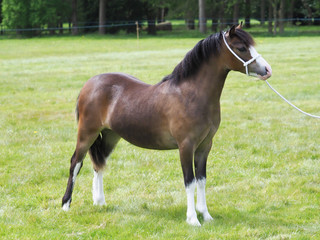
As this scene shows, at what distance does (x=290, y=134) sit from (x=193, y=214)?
15.7ft

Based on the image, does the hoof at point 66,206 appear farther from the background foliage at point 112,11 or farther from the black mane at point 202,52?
the background foliage at point 112,11

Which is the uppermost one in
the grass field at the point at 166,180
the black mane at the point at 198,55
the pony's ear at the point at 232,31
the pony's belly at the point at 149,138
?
the pony's ear at the point at 232,31

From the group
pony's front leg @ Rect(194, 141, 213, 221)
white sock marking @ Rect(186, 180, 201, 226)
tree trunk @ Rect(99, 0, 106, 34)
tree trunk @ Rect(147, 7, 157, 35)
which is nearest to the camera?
white sock marking @ Rect(186, 180, 201, 226)

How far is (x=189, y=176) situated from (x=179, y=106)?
73 cm

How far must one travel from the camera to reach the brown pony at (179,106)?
4742mm

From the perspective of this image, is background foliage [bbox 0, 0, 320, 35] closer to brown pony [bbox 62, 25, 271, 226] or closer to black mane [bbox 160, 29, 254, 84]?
brown pony [bbox 62, 25, 271, 226]

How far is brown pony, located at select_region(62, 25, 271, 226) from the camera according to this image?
4742 millimetres

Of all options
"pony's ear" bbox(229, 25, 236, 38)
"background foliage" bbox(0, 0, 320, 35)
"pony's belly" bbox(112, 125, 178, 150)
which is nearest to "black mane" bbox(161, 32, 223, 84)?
"pony's ear" bbox(229, 25, 236, 38)

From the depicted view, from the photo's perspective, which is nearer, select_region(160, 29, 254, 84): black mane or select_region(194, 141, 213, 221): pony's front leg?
select_region(160, 29, 254, 84): black mane

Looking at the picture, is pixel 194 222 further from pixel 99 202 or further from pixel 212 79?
pixel 212 79

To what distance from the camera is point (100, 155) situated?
18.7 ft

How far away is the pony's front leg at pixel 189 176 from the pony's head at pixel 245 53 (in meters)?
0.97

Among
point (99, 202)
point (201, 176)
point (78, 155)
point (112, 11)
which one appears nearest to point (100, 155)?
point (78, 155)

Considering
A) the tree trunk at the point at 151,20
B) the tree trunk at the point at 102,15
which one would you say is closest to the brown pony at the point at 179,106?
the tree trunk at the point at 151,20
